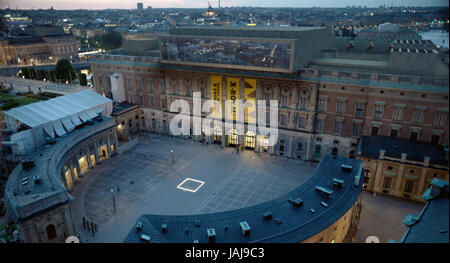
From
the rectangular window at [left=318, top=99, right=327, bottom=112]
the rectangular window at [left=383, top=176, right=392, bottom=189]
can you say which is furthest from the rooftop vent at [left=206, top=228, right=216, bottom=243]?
the rectangular window at [left=318, top=99, right=327, bottom=112]

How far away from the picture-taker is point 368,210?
4112cm

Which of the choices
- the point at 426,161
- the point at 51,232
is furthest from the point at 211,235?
the point at 426,161

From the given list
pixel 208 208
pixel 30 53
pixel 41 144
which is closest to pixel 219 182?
pixel 208 208

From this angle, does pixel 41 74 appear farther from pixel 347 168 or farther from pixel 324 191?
pixel 324 191

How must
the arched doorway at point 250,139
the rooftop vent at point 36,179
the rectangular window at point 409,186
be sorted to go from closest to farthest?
the rooftop vent at point 36,179 → the rectangular window at point 409,186 → the arched doorway at point 250,139

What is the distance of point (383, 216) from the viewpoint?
131ft

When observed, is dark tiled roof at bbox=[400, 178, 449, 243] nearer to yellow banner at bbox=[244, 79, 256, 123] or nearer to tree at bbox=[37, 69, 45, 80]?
yellow banner at bbox=[244, 79, 256, 123]

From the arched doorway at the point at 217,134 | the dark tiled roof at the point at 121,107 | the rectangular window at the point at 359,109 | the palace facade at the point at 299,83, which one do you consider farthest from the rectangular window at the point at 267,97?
the dark tiled roof at the point at 121,107

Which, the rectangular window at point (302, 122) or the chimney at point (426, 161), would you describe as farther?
the rectangular window at point (302, 122)

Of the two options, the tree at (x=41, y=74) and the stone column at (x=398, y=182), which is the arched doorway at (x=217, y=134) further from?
the tree at (x=41, y=74)

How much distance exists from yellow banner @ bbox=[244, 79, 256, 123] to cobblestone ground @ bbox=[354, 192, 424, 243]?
78.8ft

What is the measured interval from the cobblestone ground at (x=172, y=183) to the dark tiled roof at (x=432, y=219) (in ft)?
86.0

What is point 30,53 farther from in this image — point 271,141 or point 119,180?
point 271,141

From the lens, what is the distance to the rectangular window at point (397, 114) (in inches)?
1800
